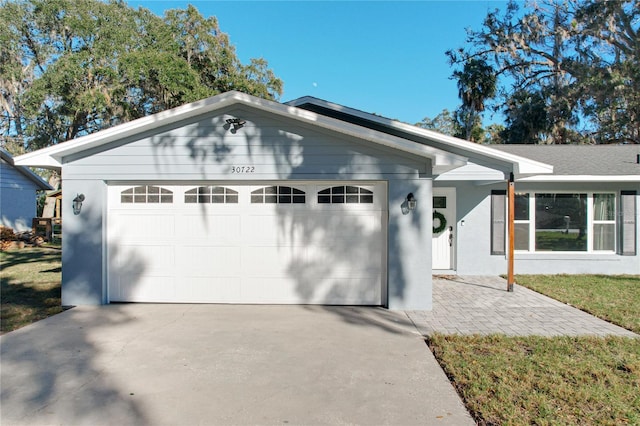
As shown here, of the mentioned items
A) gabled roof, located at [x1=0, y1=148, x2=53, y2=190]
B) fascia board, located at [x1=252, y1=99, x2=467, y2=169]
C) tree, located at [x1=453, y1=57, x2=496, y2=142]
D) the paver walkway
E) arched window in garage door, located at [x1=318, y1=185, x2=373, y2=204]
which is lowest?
the paver walkway

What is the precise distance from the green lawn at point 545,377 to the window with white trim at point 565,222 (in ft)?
14.7

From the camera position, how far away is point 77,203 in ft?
22.2

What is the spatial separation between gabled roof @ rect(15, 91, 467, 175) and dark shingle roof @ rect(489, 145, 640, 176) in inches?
216

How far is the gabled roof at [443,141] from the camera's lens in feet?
26.3

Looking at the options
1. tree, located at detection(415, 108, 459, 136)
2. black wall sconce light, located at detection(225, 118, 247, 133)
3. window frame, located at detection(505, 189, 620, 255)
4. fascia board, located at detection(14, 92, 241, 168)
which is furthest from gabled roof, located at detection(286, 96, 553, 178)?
tree, located at detection(415, 108, 459, 136)

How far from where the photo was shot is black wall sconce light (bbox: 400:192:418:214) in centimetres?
653

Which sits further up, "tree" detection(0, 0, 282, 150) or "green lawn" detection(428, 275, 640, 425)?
"tree" detection(0, 0, 282, 150)

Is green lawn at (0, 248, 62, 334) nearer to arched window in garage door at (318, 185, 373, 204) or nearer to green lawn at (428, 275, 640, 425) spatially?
arched window in garage door at (318, 185, 373, 204)

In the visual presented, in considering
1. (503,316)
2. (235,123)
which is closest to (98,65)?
(235,123)

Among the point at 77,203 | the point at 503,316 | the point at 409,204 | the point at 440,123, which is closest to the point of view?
the point at 503,316

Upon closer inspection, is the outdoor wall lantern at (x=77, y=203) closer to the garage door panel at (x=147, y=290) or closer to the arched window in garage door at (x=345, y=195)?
the garage door panel at (x=147, y=290)

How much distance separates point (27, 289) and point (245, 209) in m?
5.26

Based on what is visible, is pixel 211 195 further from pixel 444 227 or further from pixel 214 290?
pixel 444 227

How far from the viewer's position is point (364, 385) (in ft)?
12.7
